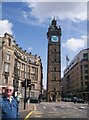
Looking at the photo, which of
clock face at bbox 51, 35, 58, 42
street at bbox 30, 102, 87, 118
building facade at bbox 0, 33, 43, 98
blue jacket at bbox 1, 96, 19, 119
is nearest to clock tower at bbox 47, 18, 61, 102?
clock face at bbox 51, 35, 58, 42

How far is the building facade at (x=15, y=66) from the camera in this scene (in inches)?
2554

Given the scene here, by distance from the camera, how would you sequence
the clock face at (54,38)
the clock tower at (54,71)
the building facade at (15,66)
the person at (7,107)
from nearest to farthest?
the person at (7,107) → the building facade at (15,66) → the clock tower at (54,71) → the clock face at (54,38)

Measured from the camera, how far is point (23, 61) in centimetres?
8619

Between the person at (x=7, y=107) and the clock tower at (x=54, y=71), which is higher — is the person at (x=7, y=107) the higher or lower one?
the lower one

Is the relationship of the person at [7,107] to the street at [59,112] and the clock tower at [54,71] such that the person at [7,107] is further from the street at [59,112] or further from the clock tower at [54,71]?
the clock tower at [54,71]

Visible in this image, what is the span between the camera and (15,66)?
250 ft

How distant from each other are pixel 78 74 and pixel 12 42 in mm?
54206

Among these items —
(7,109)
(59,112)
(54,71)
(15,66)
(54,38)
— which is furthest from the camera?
(54,38)

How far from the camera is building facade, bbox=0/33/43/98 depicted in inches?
2554

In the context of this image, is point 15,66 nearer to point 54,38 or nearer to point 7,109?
point 54,38

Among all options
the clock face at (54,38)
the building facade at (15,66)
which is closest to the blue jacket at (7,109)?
the building facade at (15,66)

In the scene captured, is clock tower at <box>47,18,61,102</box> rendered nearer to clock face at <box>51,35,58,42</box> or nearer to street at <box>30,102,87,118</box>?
clock face at <box>51,35,58,42</box>

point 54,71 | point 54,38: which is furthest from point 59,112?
point 54,38

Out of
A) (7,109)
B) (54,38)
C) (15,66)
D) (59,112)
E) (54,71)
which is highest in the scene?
(54,38)
